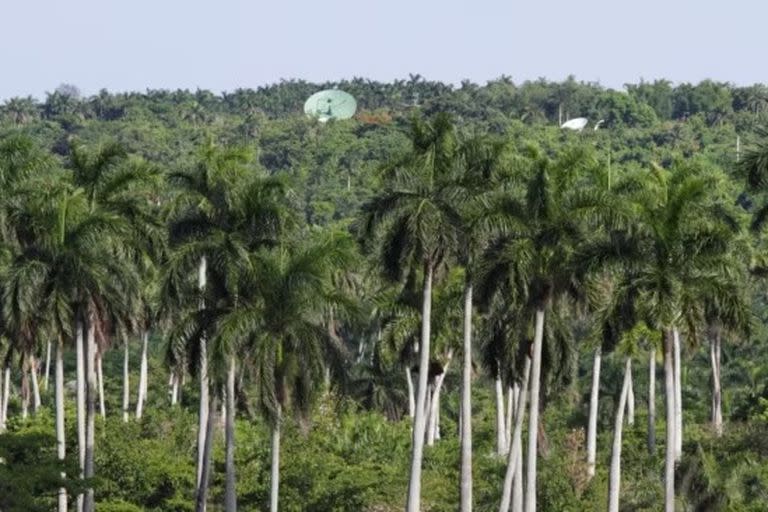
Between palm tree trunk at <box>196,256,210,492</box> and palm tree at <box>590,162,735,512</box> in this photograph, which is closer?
palm tree at <box>590,162,735,512</box>

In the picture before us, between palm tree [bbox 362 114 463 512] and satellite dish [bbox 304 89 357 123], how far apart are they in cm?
14050

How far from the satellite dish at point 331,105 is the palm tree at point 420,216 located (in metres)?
141

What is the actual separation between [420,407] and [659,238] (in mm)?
8048

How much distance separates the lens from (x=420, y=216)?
153 ft

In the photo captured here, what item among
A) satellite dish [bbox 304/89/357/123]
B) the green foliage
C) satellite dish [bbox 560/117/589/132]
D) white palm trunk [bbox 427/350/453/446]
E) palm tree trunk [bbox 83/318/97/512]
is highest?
satellite dish [bbox 304/89/357/123]

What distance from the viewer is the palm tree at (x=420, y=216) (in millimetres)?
46969

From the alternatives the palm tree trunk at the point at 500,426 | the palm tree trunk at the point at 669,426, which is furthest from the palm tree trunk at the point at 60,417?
the palm tree trunk at the point at 669,426

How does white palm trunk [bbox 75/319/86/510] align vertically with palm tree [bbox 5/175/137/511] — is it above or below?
below

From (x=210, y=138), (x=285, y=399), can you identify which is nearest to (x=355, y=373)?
(x=210, y=138)

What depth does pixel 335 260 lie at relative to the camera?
152 feet

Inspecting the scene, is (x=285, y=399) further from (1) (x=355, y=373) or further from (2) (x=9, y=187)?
(1) (x=355, y=373)

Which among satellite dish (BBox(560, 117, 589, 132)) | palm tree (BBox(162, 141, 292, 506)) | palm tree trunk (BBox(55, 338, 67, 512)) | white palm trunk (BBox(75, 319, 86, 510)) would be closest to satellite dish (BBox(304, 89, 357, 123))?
satellite dish (BBox(560, 117, 589, 132))

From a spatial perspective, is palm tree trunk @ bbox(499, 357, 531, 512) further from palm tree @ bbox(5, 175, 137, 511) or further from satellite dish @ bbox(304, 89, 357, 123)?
satellite dish @ bbox(304, 89, 357, 123)

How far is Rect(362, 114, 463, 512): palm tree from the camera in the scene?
154 ft
